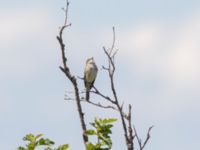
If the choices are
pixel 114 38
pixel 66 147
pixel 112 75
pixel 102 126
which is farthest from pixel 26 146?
pixel 114 38

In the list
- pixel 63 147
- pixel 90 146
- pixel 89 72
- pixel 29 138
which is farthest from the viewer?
pixel 89 72

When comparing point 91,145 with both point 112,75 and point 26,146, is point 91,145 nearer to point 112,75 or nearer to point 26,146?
point 26,146

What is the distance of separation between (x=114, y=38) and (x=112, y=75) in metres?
0.53

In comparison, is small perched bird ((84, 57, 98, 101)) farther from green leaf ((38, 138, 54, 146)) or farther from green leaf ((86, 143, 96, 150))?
green leaf ((86, 143, 96, 150))

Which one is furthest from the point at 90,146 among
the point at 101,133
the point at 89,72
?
the point at 89,72

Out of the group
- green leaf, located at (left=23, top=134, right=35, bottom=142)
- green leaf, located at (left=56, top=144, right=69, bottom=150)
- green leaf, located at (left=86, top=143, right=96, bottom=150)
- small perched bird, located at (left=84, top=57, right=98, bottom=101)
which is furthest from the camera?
small perched bird, located at (left=84, top=57, right=98, bottom=101)

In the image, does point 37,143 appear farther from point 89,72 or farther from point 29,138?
point 89,72

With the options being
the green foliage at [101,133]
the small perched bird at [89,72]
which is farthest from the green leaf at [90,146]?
the small perched bird at [89,72]

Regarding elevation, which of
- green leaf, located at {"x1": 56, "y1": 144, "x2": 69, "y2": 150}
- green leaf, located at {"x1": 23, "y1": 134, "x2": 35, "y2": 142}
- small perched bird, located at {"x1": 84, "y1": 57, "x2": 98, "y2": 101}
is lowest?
Answer: green leaf, located at {"x1": 56, "y1": 144, "x2": 69, "y2": 150}

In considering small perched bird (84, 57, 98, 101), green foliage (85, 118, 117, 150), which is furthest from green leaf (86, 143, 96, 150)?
small perched bird (84, 57, 98, 101)

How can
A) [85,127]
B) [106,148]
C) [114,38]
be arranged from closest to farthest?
1. [106,148]
2. [85,127]
3. [114,38]

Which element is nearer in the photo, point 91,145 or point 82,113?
point 91,145

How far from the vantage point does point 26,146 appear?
547cm

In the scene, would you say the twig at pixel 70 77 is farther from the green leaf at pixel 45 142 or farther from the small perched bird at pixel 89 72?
the small perched bird at pixel 89 72
